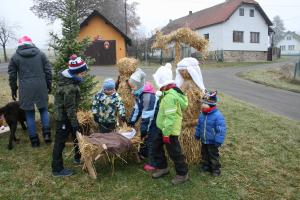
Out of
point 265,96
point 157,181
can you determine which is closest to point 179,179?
point 157,181

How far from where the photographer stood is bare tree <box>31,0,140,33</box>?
134 feet

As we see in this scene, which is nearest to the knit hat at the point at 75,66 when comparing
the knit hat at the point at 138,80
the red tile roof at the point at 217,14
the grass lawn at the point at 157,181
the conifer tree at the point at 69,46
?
the knit hat at the point at 138,80

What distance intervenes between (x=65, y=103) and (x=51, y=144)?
201 cm

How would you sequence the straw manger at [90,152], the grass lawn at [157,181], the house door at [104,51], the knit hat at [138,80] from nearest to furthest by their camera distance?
the grass lawn at [157,181], the straw manger at [90,152], the knit hat at [138,80], the house door at [104,51]

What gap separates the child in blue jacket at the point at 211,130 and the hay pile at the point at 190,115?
19cm

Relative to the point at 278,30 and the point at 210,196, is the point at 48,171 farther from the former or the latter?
the point at 278,30

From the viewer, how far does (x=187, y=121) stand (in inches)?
215

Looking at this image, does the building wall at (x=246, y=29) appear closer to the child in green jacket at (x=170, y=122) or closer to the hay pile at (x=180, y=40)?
the hay pile at (x=180, y=40)

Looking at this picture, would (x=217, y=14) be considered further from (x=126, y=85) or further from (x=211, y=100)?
(x=211, y=100)

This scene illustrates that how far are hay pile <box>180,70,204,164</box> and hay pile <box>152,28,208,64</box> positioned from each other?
84 cm

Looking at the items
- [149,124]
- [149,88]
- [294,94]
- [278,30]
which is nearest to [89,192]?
[149,124]

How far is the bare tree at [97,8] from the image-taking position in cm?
4094

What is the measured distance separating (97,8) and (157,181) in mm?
41169

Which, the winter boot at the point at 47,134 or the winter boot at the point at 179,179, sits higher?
the winter boot at the point at 47,134
